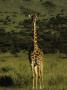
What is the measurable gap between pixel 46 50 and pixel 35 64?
40.9ft

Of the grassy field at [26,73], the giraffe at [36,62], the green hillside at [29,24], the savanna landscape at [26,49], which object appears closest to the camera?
the giraffe at [36,62]

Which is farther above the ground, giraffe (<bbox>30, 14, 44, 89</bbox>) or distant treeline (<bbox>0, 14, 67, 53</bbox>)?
giraffe (<bbox>30, 14, 44, 89</bbox>)

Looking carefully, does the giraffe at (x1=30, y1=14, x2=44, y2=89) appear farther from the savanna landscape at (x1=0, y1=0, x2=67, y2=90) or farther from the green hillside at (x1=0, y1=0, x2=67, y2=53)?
the green hillside at (x1=0, y1=0, x2=67, y2=53)

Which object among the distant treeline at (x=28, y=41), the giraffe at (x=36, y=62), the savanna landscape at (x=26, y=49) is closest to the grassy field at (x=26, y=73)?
the savanna landscape at (x=26, y=49)

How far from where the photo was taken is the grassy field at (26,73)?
16.0m

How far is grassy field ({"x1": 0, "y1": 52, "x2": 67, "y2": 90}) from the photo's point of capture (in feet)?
52.6

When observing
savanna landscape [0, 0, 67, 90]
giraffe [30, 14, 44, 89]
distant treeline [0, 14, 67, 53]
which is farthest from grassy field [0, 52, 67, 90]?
distant treeline [0, 14, 67, 53]

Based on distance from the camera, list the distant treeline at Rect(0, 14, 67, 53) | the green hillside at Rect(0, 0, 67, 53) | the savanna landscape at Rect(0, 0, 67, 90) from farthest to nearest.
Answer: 1. the green hillside at Rect(0, 0, 67, 53)
2. the distant treeline at Rect(0, 14, 67, 53)
3. the savanna landscape at Rect(0, 0, 67, 90)

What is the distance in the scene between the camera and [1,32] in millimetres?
43250

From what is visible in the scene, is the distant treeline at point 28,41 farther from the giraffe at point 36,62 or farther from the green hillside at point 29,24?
the giraffe at point 36,62

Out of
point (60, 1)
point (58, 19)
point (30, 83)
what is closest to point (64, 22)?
point (58, 19)

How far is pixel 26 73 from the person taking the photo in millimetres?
18312

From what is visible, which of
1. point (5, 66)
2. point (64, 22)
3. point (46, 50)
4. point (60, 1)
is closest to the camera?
point (5, 66)

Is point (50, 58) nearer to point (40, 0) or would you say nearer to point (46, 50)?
point (46, 50)
